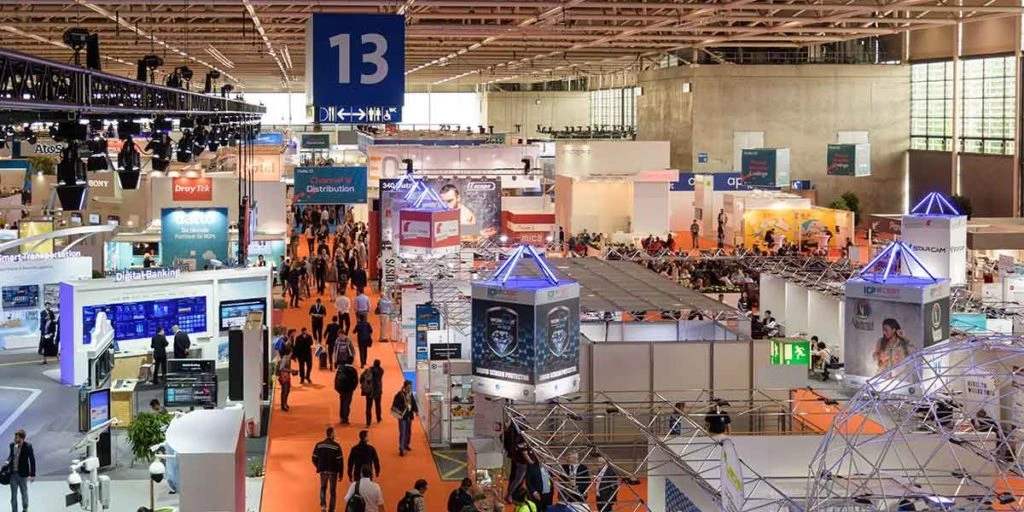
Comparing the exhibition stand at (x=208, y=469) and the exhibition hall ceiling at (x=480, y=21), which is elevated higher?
the exhibition hall ceiling at (x=480, y=21)

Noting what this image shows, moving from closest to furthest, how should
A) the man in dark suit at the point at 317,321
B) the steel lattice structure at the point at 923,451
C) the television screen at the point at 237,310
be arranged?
the steel lattice structure at the point at 923,451
the television screen at the point at 237,310
the man in dark suit at the point at 317,321

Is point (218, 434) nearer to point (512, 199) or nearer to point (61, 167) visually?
point (61, 167)

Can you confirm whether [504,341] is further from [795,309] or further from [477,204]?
[477,204]

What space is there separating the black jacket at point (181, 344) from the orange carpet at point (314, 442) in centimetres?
152

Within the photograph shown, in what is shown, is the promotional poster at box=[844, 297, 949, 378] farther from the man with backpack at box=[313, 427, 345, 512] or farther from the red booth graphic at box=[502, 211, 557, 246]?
the red booth graphic at box=[502, 211, 557, 246]

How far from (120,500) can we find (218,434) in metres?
2.32

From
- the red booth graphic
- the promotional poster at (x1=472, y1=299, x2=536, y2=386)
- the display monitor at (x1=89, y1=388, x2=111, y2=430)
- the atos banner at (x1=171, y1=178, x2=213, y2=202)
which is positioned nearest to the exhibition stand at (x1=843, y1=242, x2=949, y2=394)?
the promotional poster at (x1=472, y1=299, x2=536, y2=386)

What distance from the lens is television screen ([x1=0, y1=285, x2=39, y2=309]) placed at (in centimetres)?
2269

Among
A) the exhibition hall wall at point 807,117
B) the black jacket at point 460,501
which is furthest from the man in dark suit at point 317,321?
the exhibition hall wall at point 807,117

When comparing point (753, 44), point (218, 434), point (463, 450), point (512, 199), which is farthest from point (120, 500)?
point (753, 44)

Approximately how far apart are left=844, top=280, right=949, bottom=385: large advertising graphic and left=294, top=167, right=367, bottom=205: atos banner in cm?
1671

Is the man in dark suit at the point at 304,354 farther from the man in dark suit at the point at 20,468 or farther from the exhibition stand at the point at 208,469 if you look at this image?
the exhibition stand at the point at 208,469

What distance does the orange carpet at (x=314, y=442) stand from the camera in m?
14.7

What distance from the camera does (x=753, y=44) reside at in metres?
42.3
